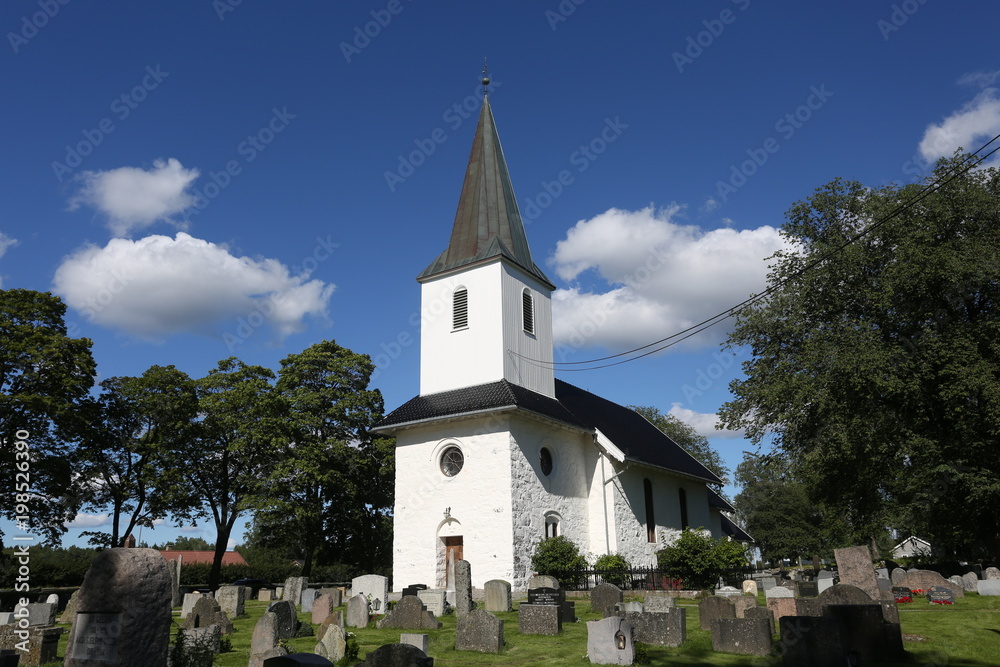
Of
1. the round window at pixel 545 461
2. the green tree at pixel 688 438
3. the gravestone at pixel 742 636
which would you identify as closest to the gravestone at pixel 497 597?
the round window at pixel 545 461

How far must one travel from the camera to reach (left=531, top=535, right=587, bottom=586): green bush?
69.3 feet

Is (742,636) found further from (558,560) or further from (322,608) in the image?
(558,560)

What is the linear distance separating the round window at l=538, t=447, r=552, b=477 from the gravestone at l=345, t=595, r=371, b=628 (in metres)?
9.77

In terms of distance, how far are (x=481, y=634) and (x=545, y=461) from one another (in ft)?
42.5

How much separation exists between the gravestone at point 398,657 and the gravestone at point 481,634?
4814 millimetres

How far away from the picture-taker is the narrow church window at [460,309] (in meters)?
24.9

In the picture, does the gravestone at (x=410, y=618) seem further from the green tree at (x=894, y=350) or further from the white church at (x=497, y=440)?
the green tree at (x=894, y=350)

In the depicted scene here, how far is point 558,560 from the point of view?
69.5 feet

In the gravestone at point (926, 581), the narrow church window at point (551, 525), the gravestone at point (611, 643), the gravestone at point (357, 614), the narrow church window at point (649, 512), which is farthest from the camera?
the narrow church window at point (649, 512)

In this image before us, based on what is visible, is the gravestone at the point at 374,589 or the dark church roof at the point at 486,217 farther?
the dark church roof at the point at 486,217

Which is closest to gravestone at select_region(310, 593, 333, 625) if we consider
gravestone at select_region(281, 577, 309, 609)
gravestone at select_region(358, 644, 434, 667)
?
gravestone at select_region(281, 577, 309, 609)

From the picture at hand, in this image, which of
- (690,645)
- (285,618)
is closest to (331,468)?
(285,618)

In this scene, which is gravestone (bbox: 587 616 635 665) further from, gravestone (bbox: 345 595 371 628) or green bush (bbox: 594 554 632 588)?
green bush (bbox: 594 554 632 588)

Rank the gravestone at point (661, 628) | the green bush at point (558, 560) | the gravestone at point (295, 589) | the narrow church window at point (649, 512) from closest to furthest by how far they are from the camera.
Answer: the gravestone at point (661, 628) < the gravestone at point (295, 589) < the green bush at point (558, 560) < the narrow church window at point (649, 512)
